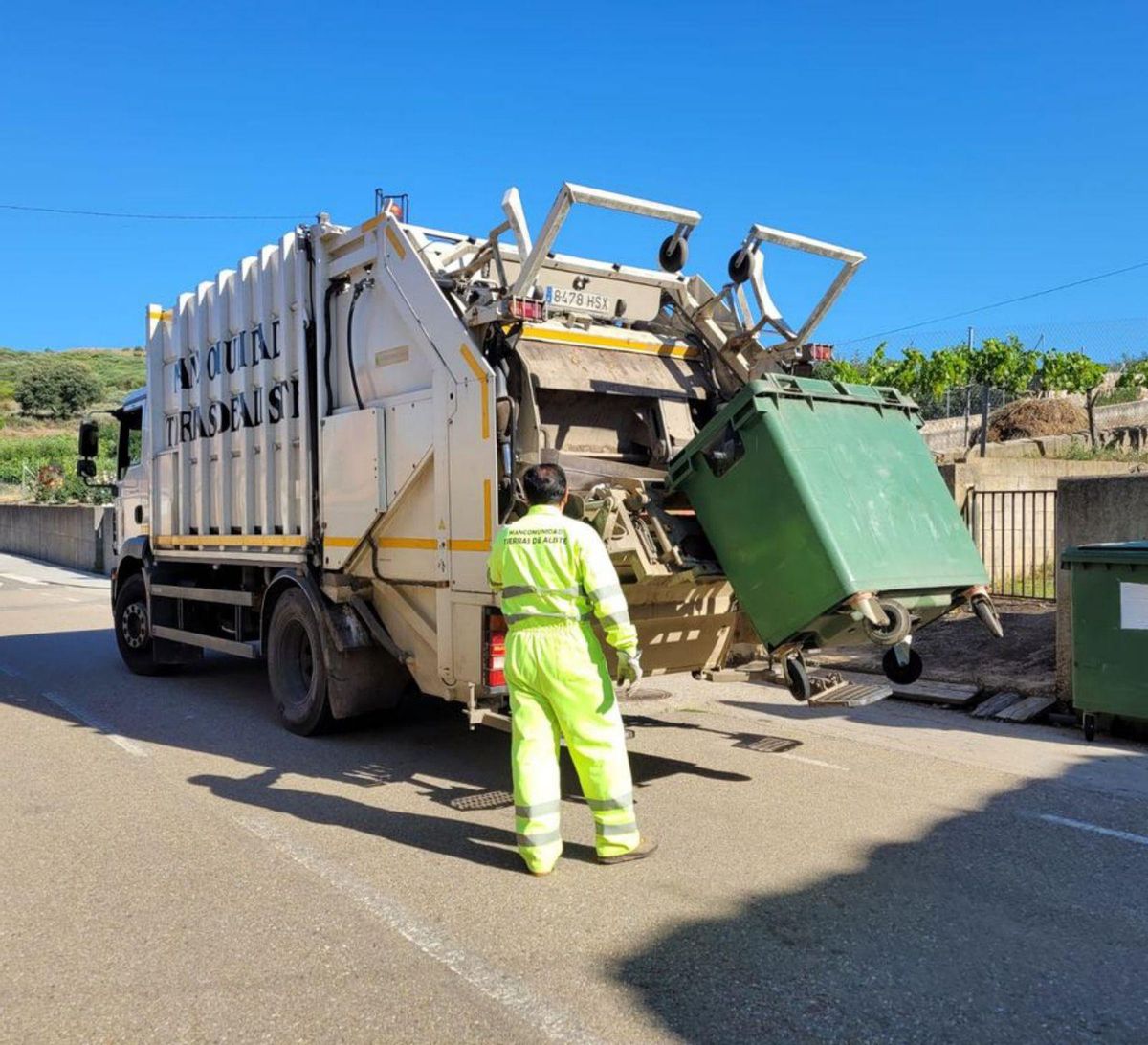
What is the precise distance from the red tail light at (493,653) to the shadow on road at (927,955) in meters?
1.54

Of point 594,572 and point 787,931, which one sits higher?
point 594,572

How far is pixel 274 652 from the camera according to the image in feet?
22.7

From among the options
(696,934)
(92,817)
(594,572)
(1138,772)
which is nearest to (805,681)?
(594,572)

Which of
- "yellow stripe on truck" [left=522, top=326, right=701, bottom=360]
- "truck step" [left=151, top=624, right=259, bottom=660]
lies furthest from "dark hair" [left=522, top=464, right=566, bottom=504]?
"truck step" [left=151, top=624, right=259, bottom=660]

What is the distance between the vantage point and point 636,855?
4.34 meters

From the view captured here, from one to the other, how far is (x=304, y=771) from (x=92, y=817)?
114 centimetres

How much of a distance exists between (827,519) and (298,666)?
383cm

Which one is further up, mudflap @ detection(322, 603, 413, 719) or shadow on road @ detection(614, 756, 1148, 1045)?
mudflap @ detection(322, 603, 413, 719)

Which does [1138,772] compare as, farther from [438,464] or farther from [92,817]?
[92,817]

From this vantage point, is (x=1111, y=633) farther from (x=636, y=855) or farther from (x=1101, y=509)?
(x=636, y=855)

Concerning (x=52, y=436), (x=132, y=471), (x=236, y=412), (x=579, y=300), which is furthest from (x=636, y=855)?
(x=52, y=436)

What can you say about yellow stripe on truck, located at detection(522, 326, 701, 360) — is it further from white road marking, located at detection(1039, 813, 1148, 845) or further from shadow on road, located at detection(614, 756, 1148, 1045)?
white road marking, located at detection(1039, 813, 1148, 845)

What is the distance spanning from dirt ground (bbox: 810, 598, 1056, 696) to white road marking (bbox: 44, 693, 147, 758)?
5.55 meters

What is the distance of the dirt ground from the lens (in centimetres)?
813
